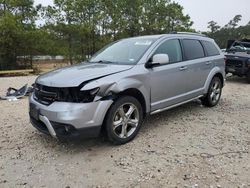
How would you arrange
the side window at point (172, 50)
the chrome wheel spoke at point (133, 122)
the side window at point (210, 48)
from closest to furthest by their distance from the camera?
the chrome wheel spoke at point (133, 122), the side window at point (172, 50), the side window at point (210, 48)

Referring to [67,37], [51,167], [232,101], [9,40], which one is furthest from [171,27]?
[51,167]

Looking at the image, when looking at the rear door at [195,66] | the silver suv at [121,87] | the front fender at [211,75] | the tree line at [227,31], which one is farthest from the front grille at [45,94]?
the tree line at [227,31]

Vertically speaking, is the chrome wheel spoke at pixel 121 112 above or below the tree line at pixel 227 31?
below

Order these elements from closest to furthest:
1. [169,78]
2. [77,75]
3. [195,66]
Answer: [77,75], [169,78], [195,66]

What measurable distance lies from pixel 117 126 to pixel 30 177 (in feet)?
4.68

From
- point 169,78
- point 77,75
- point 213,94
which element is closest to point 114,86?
point 77,75

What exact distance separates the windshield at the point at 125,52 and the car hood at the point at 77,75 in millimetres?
326

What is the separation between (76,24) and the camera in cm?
2216

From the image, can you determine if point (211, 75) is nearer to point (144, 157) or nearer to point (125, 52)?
point (125, 52)

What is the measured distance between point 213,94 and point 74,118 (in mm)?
3959

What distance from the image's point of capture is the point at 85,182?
3531 mm

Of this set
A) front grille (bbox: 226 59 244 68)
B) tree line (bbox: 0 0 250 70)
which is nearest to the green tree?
tree line (bbox: 0 0 250 70)

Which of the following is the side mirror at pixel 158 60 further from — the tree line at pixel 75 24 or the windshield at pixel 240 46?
the tree line at pixel 75 24

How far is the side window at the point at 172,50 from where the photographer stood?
527cm
